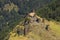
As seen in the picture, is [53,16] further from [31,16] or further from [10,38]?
[10,38]

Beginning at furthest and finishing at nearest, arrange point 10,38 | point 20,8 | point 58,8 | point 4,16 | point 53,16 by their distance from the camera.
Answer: point 20,8, point 4,16, point 58,8, point 53,16, point 10,38

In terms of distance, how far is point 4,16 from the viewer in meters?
143

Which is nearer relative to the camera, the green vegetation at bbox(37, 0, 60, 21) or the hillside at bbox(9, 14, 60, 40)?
the hillside at bbox(9, 14, 60, 40)

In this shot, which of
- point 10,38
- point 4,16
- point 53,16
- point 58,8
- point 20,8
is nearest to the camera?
point 10,38

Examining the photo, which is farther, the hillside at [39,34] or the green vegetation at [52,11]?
the green vegetation at [52,11]

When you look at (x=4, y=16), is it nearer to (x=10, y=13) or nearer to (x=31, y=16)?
(x=10, y=13)

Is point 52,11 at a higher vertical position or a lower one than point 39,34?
higher

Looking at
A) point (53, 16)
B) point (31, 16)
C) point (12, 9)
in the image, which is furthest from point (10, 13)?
point (31, 16)

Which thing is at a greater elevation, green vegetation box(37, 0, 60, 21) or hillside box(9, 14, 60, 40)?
green vegetation box(37, 0, 60, 21)

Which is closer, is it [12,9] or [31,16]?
→ [31,16]

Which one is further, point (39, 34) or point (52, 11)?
point (52, 11)

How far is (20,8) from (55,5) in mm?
82663

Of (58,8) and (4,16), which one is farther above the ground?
(58,8)

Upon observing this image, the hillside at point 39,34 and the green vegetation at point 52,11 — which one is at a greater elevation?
the green vegetation at point 52,11
